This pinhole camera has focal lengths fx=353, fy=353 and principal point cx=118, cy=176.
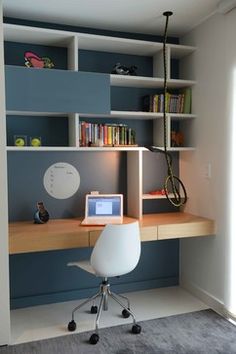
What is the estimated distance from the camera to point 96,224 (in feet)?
9.78

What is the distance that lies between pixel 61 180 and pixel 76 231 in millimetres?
685

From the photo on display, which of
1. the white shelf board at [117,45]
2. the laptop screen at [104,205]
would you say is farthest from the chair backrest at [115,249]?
the white shelf board at [117,45]

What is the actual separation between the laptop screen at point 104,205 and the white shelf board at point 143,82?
1.07 meters

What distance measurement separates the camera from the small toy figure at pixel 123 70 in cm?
324

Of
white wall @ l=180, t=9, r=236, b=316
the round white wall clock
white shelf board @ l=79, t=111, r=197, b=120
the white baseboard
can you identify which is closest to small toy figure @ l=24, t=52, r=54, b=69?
white shelf board @ l=79, t=111, r=197, b=120

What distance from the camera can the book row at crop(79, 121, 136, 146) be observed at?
3178mm

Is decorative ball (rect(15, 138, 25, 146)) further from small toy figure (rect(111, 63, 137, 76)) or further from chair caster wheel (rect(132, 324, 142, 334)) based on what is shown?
chair caster wheel (rect(132, 324, 142, 334))

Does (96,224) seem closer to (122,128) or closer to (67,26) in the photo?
(122,128)

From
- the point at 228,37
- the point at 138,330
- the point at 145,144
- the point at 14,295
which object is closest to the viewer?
the point at 138,330

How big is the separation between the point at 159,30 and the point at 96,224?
1.97 metres

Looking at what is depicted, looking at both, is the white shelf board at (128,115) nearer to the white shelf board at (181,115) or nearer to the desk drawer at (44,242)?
the white shelf board at (181,115)

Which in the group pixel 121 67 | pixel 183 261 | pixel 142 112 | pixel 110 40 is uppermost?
pixel 110 40

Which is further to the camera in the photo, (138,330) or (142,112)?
(142,112)

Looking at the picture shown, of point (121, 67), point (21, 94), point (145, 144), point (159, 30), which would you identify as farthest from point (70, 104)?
point (159, 30)
